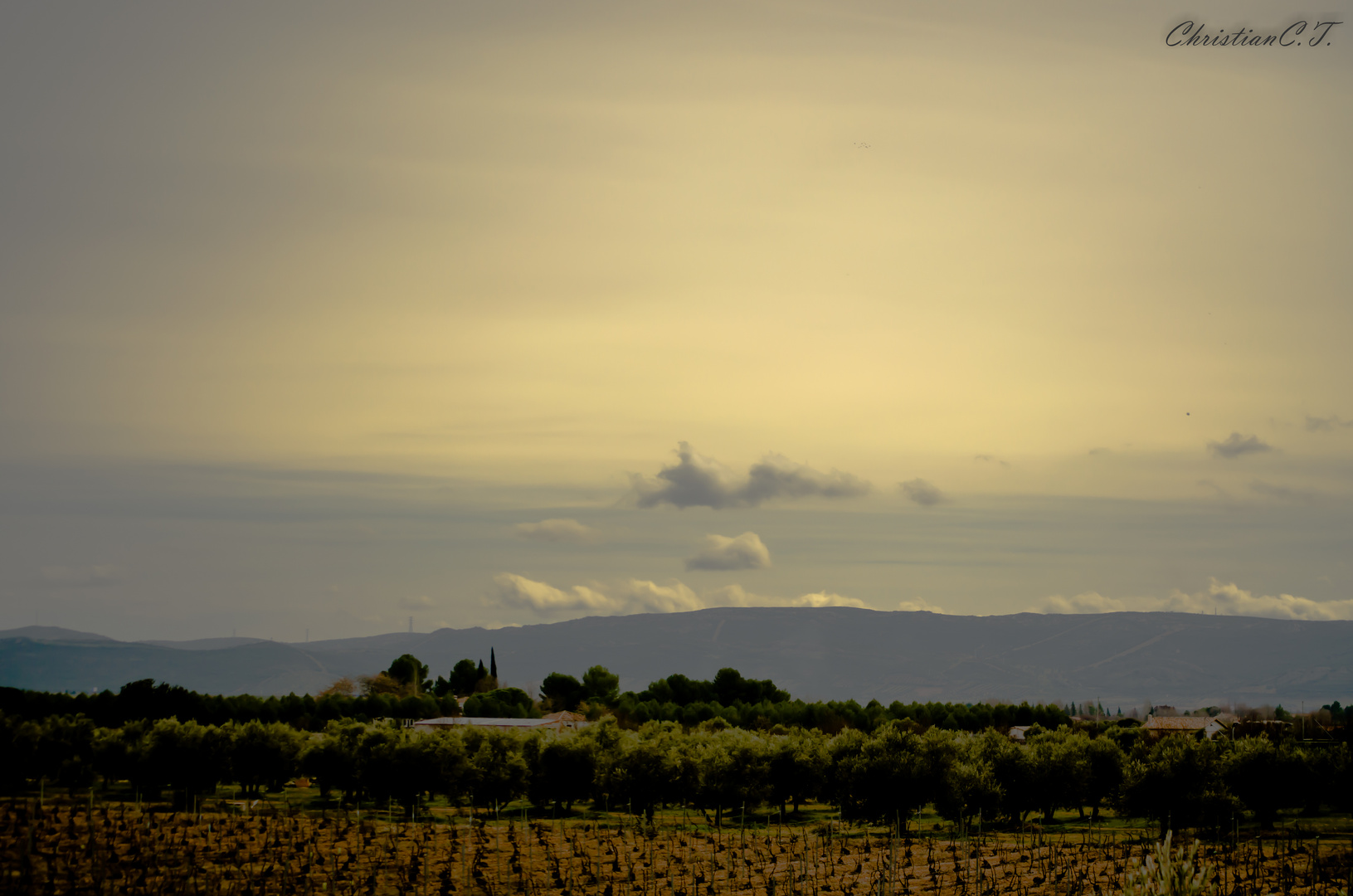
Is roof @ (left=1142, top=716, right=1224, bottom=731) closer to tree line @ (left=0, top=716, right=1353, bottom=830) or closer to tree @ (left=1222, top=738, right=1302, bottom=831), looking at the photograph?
tree line @ (left=0, top=716, right=1353, bottom=830)

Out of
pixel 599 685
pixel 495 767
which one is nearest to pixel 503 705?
pixel 599 685

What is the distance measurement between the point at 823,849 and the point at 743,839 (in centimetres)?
427

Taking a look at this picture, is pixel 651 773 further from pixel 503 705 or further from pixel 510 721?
pixel 503 705

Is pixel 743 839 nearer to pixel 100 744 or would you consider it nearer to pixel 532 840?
pixel 532 840

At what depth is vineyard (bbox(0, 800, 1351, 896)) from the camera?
40344 millimetres

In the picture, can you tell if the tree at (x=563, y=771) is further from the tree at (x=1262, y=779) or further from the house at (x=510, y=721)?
the tree at (x=1262, y=779)

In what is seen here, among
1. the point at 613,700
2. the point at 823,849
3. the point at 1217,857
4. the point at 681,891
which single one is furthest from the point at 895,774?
the point at 613,700

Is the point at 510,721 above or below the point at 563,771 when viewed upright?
above

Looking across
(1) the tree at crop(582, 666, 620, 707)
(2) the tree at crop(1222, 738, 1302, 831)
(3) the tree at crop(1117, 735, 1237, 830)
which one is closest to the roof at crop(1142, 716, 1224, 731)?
(2) the tree at crop(1222, 738, 1302, 831)

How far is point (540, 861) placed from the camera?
51.0 meters

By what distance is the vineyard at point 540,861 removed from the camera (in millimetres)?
40344

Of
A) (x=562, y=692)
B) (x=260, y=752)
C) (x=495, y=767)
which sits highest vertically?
(x=562, y=692)

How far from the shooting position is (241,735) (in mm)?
90812

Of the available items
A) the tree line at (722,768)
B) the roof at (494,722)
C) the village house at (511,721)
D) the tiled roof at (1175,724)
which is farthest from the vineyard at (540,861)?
the tiled roof at (1175,724)
